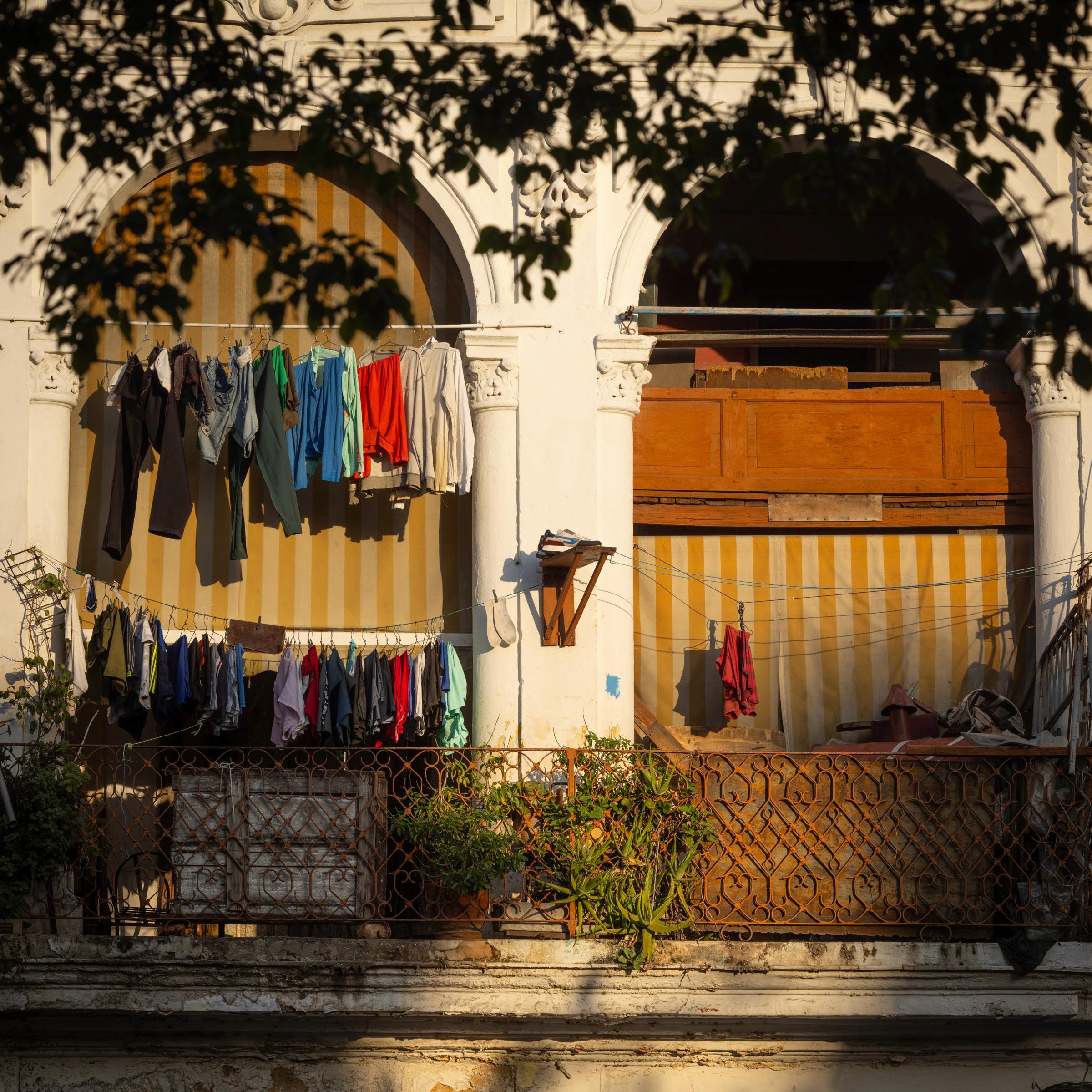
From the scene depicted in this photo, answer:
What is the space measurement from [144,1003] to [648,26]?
7.58 m

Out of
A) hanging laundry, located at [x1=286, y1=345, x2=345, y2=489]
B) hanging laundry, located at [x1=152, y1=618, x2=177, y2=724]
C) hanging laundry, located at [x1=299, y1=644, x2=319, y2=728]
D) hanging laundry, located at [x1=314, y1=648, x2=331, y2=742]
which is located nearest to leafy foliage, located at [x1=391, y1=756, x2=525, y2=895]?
hanging laundry, located at [x1=314, y1=648, x2=331, y2=742]

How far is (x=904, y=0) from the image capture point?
650cm

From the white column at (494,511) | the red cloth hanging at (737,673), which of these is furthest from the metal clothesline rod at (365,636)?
the red cloth hanging at (737,673)

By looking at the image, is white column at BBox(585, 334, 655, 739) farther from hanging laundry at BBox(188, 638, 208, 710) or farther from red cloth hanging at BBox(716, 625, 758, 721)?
hanging laundry at BBox(188, 638, 208, 710)

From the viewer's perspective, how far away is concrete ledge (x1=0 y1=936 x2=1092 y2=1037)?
9.40 meters

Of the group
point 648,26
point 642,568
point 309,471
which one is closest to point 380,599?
point 309,471

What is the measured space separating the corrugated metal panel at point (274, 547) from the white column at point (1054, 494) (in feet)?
14.0

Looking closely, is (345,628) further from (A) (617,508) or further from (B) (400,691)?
(A) (617,508)

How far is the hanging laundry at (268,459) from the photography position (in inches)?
424

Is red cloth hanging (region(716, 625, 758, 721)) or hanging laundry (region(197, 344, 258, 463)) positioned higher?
hanging laundry (region(197, 344, 258, 463))

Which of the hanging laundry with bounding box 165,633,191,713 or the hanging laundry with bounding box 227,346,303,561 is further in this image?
the hanging laundry with bounding box 227,346,303,561

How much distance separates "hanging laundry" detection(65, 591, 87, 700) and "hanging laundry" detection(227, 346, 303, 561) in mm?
1164

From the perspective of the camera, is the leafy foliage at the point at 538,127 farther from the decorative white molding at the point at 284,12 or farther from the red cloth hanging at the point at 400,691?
the decorative white molding at the point at 284,12

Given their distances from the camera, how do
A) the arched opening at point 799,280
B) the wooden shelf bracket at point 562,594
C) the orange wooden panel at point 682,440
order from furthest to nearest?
the arched opening at point 799,280 < the orange wooden panel at point 682,440 < the wooden shelf bracket at point 562,594
